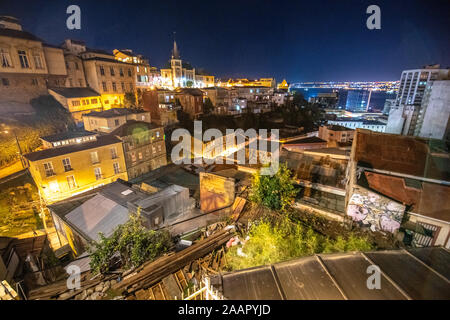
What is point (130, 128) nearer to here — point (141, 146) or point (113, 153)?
point (141, 146)

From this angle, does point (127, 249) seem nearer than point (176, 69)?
Yes

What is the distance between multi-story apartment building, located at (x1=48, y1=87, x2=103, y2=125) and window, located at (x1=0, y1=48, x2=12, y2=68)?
14.7 feet

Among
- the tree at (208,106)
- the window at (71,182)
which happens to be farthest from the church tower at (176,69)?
the window at (71,182)

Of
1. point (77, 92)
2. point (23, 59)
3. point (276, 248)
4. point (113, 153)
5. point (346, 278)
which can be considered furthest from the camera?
point (77, 92)

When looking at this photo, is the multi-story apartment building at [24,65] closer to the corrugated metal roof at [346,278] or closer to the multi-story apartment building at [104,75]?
the multi-story apartment building at [104,75]

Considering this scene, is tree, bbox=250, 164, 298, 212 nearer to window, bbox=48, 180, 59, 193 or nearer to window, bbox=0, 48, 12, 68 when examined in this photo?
window, bbox=48, 180, 59, 193

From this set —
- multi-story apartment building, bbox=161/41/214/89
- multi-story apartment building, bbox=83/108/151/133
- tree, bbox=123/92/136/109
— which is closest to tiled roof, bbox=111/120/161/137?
multi-story apartment building, bbox=83/108/151/133

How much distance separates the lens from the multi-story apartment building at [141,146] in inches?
→ 854

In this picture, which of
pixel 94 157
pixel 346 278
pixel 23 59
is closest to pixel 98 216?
pixel 94 157

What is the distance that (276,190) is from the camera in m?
8.68

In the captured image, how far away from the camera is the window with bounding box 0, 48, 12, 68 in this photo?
73.5 ft

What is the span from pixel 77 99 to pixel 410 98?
8030 cm
